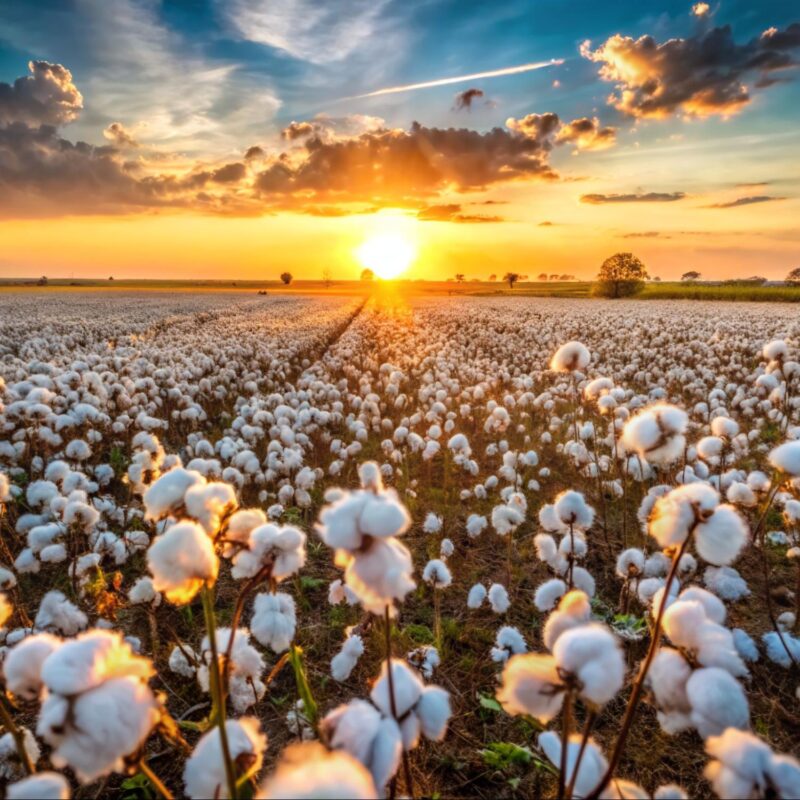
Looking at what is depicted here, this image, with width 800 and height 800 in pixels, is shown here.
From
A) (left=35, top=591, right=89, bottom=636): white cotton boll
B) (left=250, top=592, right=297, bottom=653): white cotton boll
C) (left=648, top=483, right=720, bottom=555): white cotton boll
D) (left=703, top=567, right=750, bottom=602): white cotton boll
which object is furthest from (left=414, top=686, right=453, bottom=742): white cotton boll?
(left=703, top=567, right=750, bottom=602): white cotton boll

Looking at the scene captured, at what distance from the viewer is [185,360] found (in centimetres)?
1334

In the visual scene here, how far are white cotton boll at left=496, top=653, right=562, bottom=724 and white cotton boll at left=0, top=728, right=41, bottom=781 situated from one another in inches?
107

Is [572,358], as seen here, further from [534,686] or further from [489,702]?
[534,686]

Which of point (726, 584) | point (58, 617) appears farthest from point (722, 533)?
point (58, 617)

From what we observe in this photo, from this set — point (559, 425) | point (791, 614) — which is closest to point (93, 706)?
point (791, 614)

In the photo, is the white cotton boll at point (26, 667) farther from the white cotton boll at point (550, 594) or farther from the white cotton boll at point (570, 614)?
the white cotton boll at point (550, 594)

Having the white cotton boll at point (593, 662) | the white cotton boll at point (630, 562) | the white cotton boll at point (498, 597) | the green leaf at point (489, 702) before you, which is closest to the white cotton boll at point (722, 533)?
the white cotton boll at point (593, 662)

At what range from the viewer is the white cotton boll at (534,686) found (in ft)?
4.63

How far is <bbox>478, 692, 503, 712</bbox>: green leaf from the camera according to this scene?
11.5 feet

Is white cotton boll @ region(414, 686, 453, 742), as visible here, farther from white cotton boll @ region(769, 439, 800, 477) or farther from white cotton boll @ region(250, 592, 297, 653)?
white cotton boll @ region(769, 439, 800, 477)

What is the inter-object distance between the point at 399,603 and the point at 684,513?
36.2 inches

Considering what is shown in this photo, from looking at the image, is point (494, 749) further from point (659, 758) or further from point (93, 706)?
point (93, 706)

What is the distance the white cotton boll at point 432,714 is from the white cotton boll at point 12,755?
244 centimetres

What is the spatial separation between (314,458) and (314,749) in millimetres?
7601
